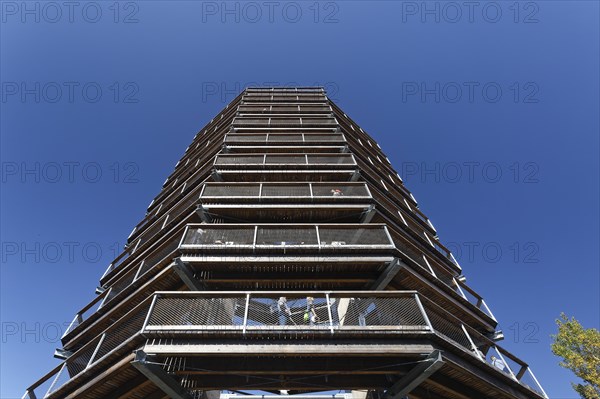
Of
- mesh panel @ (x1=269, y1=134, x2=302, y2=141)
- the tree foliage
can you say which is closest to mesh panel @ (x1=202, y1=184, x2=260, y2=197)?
mesh panel @ (x1=269, y1=134, x2=302, y2=141)

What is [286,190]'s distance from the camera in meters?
12.6

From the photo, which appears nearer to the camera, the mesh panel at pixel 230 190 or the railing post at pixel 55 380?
the railing post at pixel 55 380

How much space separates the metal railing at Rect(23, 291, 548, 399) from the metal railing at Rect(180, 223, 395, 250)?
177cm

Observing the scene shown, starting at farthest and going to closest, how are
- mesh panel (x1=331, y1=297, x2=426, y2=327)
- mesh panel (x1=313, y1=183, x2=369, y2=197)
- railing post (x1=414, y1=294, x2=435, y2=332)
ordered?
1. mesh panel (x1=313, y1=183, x2=369, y2=197)
2. mesh panel (x1=331, y1=297, x2=426, y2=327)
3. railing post (x1=414, y1=294, x2=435, y2=332)

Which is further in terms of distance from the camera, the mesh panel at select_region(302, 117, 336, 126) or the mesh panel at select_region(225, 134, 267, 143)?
the mesh panel at select_region(302, 117, 336, 126)

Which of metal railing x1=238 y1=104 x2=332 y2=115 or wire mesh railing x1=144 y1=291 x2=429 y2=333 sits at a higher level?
metal railing x1=238 y1=104 x2=332 y2=115

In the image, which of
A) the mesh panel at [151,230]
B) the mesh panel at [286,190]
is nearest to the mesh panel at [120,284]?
the mesh panel at [151,230]

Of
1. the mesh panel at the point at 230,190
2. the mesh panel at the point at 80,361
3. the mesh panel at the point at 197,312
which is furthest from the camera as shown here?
the mesh panel at the point at 230,190

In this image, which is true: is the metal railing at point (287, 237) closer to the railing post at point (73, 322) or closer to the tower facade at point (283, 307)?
the tower facade at point (283, 307)

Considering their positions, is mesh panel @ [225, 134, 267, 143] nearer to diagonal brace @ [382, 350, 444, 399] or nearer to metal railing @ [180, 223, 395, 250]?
metal railing @ [180, 223, 395, 250]

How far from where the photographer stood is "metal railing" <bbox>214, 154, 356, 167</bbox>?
583 inches

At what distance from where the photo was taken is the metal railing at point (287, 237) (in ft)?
→ 30.9

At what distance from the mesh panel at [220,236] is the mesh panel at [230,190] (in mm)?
2427

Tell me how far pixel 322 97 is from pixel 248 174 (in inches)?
559
